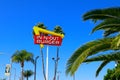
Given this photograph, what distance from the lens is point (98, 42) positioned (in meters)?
17.6

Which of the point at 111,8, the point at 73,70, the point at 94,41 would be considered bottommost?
the point at 73,70

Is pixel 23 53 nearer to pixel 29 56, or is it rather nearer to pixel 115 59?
pixel 29 56

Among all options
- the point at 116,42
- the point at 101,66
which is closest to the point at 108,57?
the point at 101,66

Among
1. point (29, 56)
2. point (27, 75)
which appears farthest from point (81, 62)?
point (27, 75)

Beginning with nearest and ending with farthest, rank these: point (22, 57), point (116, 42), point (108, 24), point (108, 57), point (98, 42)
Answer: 1. point (116, 42)
2. point (108, 24)
3. point (98, 42)
4. point (108, 57)
5. point (22, 57)

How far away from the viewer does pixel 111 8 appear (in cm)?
1748

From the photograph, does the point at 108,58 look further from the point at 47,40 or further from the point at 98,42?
the point at 47,40

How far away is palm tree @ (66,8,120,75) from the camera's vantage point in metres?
16.9

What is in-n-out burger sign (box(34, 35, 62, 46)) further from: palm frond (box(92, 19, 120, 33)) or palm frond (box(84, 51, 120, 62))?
palm frond (box(92, 19, 120, 33))

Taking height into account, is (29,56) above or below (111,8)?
above

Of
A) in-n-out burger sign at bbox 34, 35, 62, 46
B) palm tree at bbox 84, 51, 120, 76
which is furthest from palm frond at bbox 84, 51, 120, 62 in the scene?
in-n-out burger sign at bbox 34, 35, 62, 46

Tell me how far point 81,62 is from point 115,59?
2.14m

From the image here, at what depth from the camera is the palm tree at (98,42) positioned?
16.9 meters

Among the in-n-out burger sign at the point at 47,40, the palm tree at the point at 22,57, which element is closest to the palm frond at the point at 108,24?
Result: the in-n-out burger sign at the point at 47,40
